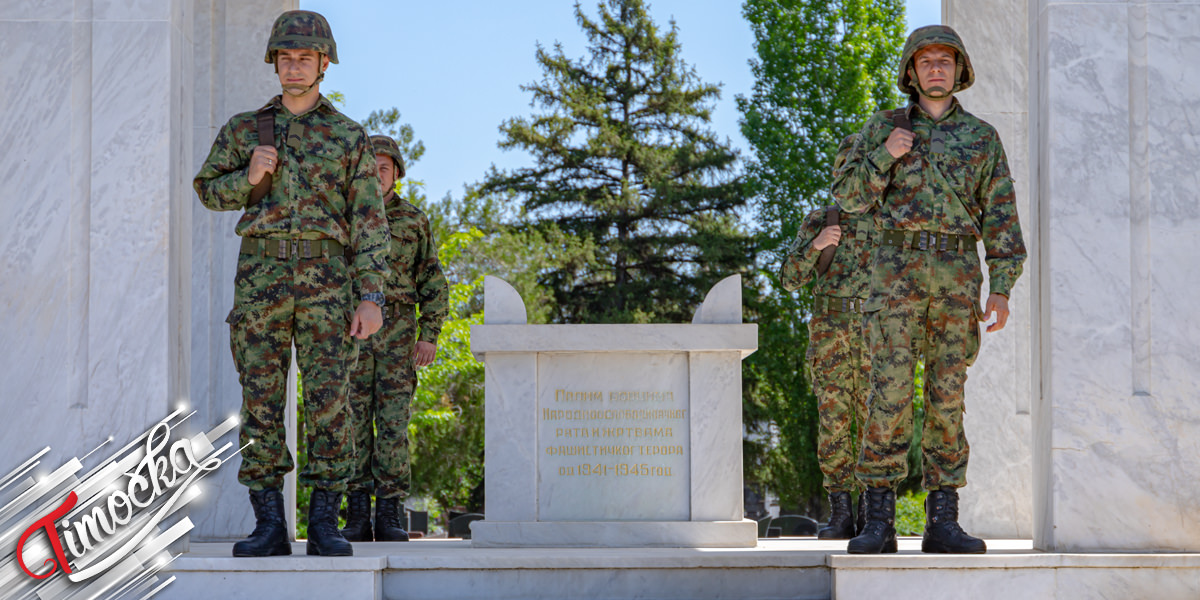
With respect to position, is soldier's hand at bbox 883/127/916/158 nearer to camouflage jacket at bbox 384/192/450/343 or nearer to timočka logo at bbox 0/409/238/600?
timočka logo at bbox 0/409/238/600

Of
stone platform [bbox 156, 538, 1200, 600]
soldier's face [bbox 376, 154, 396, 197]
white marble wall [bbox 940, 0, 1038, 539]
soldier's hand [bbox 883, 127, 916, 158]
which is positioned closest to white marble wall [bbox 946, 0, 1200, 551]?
stone platform [bbox 156, 538, 1200, 600]

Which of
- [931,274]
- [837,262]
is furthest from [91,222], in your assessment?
[837,262]

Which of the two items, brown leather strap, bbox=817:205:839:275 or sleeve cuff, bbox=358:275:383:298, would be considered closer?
sleeve cuff, bbox=358:275:383:298

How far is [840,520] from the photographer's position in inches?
328

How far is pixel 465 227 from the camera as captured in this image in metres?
36.1

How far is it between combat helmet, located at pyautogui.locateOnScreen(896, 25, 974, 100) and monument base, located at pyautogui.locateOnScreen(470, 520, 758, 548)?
9.40 feet

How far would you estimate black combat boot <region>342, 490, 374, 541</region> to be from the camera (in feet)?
27.4

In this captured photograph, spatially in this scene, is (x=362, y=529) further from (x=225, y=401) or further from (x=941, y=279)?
(x=941, y=279)

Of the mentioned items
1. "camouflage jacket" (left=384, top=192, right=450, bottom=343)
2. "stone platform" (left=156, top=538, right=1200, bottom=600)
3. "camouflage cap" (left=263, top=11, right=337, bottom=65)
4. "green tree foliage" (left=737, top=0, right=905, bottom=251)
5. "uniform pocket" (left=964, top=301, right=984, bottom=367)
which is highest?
"green tree foliage" (left=737, top=0, right=905, bottom=251)

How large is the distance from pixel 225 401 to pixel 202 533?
0.90 m

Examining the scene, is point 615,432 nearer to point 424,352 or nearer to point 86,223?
point 424,352

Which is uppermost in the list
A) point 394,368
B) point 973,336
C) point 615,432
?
point 973,336

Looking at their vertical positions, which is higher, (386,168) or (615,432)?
(386,168)

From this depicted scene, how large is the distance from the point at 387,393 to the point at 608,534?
6.44 ft
